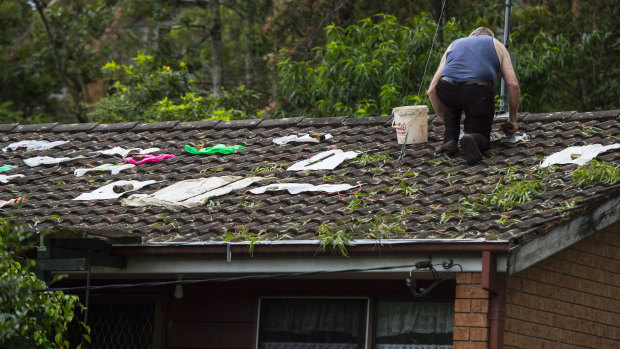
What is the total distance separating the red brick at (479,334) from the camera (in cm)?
655

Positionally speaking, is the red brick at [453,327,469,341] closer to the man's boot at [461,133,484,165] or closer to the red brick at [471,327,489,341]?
the red brick at [471,327,489,341]

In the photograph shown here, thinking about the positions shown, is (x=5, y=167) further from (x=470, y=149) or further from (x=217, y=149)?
(x=470, y=149)

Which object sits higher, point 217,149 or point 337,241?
point 217,149

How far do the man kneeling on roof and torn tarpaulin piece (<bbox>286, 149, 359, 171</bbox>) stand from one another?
0.97 metres

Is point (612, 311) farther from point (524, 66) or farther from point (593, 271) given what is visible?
point (524, 66)

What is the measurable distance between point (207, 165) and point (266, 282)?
76.6 inches

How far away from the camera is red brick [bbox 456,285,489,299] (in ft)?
21.6

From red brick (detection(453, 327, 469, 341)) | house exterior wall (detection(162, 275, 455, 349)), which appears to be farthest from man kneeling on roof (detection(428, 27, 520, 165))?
red brick (detection(453, 327, 469, 341))

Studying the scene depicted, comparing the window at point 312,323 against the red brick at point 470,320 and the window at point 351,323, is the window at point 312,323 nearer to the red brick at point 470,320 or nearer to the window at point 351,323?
the window at point 351,323

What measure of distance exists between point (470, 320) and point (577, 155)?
7.27 feet

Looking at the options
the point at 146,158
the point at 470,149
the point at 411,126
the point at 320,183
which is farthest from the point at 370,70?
the point at 470,149

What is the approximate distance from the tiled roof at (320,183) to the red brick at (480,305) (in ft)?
1.53

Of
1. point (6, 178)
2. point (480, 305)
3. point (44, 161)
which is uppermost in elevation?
point (44, 161)

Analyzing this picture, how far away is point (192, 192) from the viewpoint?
8.77 meters
